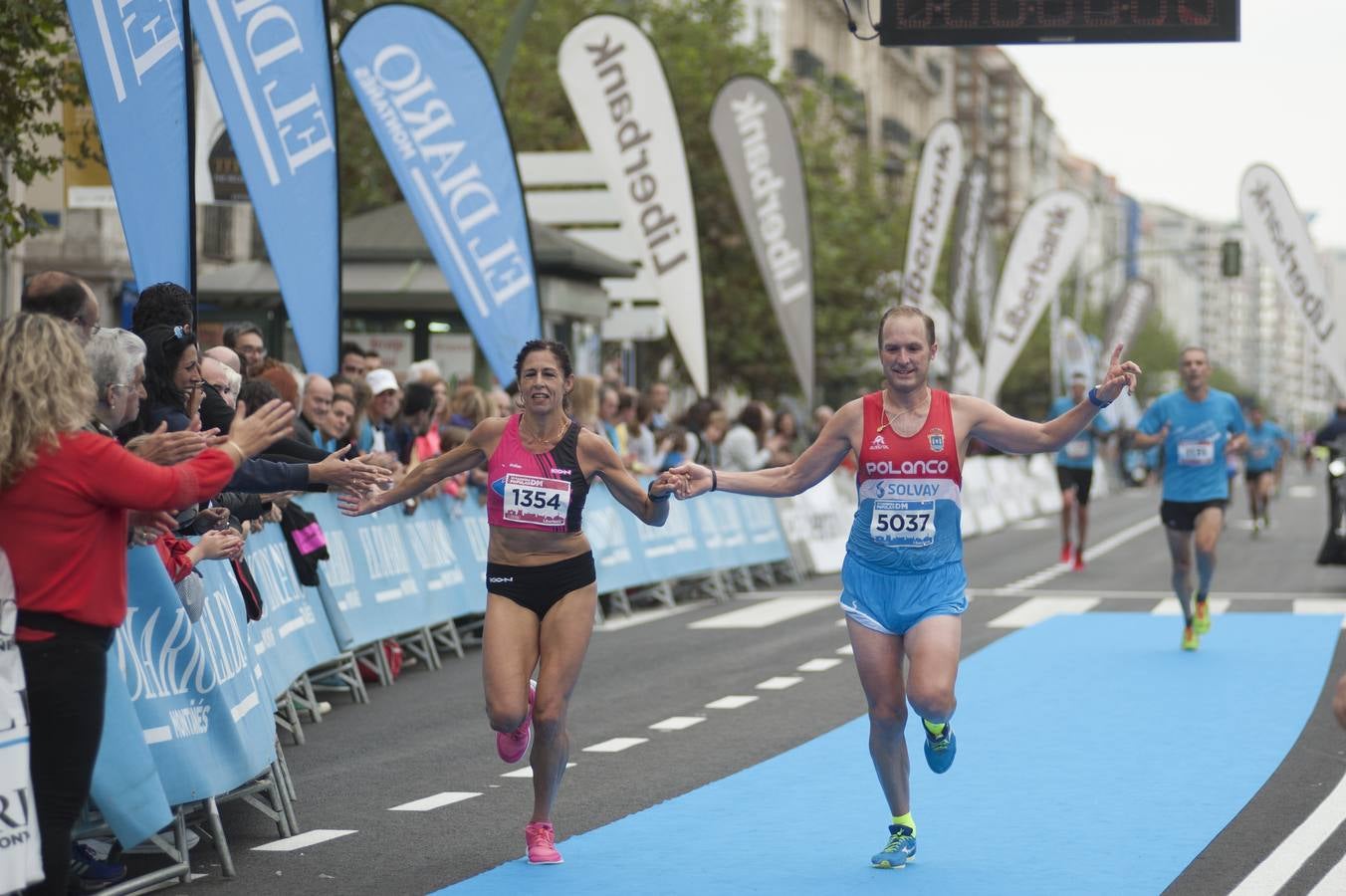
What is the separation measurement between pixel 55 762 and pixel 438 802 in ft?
11.5

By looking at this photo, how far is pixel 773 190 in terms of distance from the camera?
24.5 m

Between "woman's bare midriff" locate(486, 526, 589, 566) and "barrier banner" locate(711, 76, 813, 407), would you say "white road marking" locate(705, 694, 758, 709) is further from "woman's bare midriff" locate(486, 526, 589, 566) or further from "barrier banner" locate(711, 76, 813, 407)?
"barrier banner" locate(711, 76, 813, 407)

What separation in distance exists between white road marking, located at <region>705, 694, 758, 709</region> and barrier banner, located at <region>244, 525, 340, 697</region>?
2.27 metres

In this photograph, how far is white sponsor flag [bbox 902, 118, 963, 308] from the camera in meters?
28.9

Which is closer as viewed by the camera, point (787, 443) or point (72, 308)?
point (72, 308)

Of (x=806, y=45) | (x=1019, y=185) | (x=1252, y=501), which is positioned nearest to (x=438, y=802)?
(x=1252, y=501)

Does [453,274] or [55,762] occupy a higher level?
[453,274]

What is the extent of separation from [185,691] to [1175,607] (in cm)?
1331

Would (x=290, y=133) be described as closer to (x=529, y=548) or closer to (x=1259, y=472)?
(x=529, y=548)

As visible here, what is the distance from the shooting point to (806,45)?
7469cm

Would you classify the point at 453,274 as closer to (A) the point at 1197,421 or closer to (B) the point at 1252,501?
(A) the point at 1197,421

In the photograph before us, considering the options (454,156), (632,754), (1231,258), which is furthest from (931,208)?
(1231,258)

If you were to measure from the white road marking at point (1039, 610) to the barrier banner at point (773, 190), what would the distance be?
18.0 feet

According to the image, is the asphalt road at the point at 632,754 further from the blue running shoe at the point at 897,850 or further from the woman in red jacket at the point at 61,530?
the woman in red jacket at the point at 61,530
